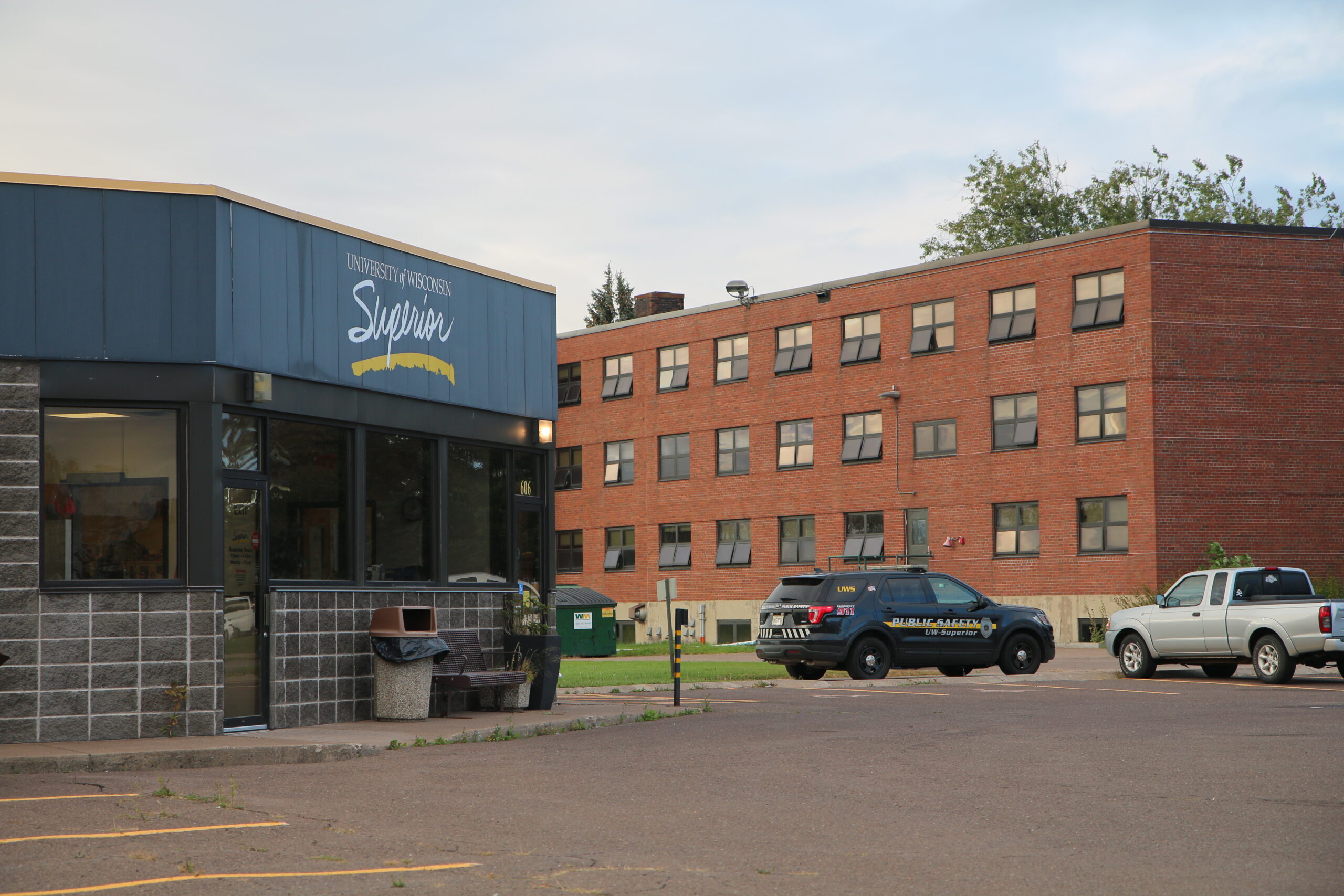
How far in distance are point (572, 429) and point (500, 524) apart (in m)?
38.7

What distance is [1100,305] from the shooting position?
40.1 metres

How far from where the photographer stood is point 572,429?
57.1 meters

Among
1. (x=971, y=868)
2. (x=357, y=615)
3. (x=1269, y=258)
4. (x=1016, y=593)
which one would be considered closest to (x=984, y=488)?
(x=1016, y=593)

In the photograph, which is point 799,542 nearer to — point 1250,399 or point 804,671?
point 1250,399

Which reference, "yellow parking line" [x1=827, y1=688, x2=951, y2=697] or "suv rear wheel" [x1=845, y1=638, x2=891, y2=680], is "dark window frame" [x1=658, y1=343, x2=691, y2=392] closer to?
"suv rear wheel" [x1=845, y1=638, x2=891, y2=680]

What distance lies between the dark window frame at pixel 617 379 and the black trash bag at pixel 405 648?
38861 mm

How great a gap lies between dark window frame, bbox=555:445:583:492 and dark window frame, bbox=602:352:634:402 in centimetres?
276

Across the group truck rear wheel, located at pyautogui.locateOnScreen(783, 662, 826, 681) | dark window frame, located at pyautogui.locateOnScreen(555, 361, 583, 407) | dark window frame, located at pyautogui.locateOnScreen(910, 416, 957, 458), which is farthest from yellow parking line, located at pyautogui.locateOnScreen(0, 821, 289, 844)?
dark window frame, located at pyautogui.locateOnScreen(555, 361, 583, 407)

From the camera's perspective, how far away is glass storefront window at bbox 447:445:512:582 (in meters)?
17.8

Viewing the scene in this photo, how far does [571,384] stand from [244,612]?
141 feet

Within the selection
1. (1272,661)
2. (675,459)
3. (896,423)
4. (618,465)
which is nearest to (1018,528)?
(896,423)

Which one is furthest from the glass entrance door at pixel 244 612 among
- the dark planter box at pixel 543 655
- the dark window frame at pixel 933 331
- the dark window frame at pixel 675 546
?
the dark window frame at pixel 675 546

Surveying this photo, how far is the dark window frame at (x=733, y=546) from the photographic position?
50.2m

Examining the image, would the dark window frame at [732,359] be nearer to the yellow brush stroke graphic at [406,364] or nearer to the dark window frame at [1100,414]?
the dark window frame at [1100,414]
